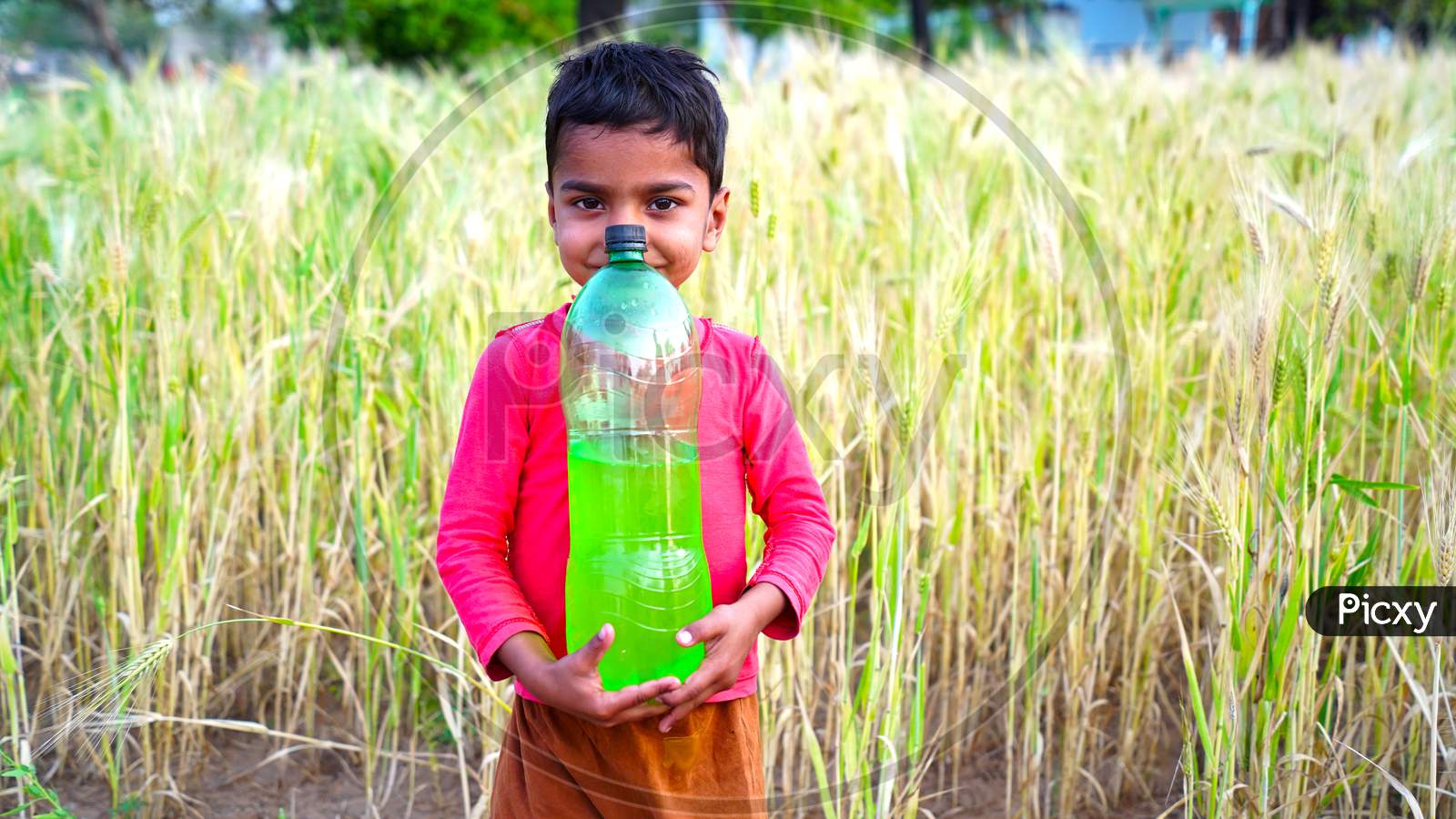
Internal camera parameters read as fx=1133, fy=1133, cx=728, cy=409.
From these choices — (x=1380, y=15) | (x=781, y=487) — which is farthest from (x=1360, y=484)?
(x=1380, y=15)

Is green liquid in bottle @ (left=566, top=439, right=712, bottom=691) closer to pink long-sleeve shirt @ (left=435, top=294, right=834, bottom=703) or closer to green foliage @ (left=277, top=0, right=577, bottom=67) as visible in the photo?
pink long-sleeve shirt @ (left=435, top=294, right=834, bottom=703)

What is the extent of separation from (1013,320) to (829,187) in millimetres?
721

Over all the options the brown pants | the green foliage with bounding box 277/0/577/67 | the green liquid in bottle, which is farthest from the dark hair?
the green foliage with bounding box 277/0/577/67

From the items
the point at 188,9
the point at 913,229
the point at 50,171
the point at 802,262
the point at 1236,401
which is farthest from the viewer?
the point at 188,9

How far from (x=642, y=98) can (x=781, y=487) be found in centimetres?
37

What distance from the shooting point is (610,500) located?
0.98 meters

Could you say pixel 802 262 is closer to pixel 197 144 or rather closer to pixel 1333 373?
pixel 1333 373

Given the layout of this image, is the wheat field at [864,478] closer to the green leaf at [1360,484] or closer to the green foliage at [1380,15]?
the green leaf at [1360,484]

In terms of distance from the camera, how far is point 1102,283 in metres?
2.04

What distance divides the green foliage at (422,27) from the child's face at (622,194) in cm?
760

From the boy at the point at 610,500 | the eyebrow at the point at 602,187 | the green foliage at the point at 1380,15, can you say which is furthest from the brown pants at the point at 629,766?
the green foliage at the point at 1380,15

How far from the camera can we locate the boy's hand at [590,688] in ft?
2.87

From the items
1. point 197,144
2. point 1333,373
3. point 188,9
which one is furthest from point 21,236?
point 188,9

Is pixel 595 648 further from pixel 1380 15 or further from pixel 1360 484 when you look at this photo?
pixel 1380 15
